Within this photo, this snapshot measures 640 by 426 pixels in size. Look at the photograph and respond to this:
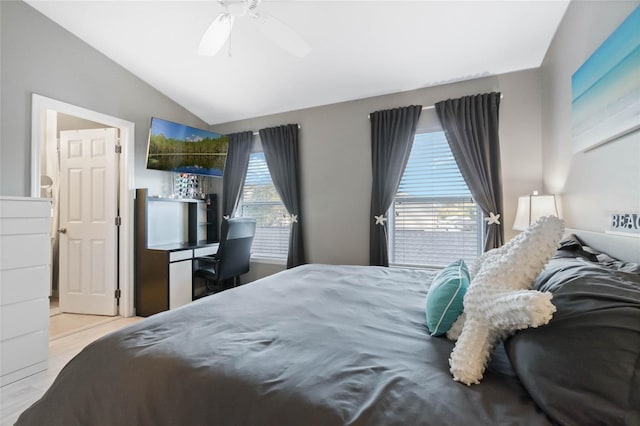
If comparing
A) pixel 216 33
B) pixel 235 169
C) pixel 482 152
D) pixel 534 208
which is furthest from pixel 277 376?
pixel 235 169

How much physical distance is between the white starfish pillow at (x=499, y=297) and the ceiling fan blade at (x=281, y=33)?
186 centimetres

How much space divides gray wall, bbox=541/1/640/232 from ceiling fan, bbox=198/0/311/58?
5.67 feet

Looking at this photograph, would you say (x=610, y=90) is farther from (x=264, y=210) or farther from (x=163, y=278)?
(x=163, y=278)

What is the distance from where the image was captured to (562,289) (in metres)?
0.82

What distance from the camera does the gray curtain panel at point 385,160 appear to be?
10.4 ft

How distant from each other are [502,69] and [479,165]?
3.01ft

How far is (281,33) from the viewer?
2029mm

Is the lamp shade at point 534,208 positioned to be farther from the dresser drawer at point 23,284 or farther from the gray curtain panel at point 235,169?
the dresser drawer at point 23,284

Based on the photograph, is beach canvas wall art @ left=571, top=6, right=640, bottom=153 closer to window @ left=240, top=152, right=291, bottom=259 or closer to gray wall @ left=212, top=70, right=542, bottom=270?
gray wall @ left=212, top=70, right=542, bottom=270

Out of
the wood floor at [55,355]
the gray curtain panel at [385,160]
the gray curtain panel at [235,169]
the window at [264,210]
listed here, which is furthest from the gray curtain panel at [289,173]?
the wood floor at [55,355]

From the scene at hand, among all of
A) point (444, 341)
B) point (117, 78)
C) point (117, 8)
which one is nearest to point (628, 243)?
point (444, 341)

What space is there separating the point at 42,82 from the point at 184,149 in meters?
1.35

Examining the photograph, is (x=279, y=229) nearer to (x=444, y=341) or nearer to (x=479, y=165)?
(x=479, y=165)

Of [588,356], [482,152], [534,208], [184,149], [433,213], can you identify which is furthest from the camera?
[184,149]
